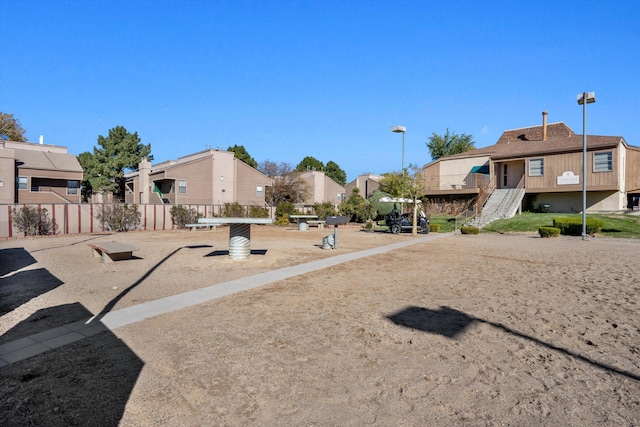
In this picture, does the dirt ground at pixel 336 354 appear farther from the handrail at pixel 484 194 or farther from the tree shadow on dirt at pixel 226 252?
the handrail at pixel 484 194

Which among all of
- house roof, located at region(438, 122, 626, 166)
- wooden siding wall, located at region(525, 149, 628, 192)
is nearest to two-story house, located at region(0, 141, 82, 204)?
house roof, located at region(438, 122, 626, 166)

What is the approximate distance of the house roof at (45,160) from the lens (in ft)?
106

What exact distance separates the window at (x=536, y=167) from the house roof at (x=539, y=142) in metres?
0.63

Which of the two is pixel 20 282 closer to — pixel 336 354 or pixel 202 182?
pixel 336 354

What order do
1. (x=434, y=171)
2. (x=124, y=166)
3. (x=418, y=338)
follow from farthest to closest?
1. (x=124, y=166)
2. (x=434, y=171)
3. (x=418, y=338)

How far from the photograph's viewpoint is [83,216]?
23766 millimetres

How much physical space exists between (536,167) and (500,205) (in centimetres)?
453

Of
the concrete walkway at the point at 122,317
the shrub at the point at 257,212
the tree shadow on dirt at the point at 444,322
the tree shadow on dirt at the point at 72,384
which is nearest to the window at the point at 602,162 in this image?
the shrub at the point at 257,212

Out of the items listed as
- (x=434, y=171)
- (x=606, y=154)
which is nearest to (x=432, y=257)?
(x=606, y=154)

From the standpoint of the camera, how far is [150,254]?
13.2m

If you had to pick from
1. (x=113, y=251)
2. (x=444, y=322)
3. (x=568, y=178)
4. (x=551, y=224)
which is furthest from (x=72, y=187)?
(x=568, y=178)

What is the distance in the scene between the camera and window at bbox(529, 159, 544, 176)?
30469 millimetres

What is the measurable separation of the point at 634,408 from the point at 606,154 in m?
31.0

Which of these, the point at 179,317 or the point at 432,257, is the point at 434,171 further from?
the point at 179,317
